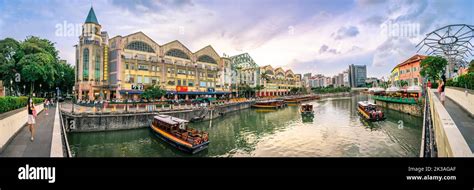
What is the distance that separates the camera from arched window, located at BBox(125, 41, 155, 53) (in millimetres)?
30531

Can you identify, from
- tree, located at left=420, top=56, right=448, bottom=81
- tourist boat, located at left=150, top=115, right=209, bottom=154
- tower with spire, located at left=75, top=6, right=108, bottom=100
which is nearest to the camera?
tourist boat, located at left=150, top=115, right=209, bottom=154

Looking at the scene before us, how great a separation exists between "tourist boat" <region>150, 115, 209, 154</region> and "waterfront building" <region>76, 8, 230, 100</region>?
1878 cm

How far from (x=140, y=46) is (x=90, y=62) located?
6.82 m

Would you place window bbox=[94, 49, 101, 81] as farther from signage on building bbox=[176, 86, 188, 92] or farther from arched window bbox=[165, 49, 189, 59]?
signage on building bbox=[176, 86, 188, 92]

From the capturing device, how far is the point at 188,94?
37.1 metres

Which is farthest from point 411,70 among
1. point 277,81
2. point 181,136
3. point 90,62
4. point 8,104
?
point 90,62

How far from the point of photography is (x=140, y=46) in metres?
31.6

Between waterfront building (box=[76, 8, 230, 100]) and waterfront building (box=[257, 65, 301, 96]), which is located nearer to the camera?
waterfront building (box=[76, 8, 230, 100])

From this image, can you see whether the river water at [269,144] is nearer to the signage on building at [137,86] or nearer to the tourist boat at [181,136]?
the tourist boat at [181,136]

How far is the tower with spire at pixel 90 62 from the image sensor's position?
27.6 metres

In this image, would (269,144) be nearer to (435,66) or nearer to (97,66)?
(435,66)

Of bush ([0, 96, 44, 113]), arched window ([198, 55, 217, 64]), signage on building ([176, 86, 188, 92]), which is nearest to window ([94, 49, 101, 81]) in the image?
signage on building ([176, 86, 188, 92])
